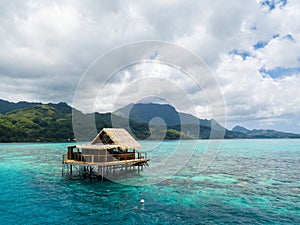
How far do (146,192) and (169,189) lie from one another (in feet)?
8.57

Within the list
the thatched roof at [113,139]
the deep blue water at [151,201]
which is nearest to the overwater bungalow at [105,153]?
the thatched roof at [113,139]

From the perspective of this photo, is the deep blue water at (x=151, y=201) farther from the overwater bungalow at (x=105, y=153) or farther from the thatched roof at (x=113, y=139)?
the thatched roof at (x=113, y=139)

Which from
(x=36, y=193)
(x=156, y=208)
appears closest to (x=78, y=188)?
(x=36, y=193)

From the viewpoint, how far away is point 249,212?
→ 17.8 m

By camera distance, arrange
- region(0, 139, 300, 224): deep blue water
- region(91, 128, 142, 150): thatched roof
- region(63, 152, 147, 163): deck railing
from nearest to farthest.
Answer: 1. region(0, 139, 300, 224): deep blue water
2. region(63, 152, 147, 163): deck railing
3. region(91, 128, 142, 150): thatched roof

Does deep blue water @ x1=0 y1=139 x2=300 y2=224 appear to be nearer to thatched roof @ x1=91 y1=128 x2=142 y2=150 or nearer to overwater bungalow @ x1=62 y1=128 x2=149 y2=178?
overwater bungalow @ x1=62 y1=128 x2=149 y2=178

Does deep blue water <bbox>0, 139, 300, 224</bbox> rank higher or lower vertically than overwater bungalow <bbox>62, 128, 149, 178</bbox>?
lower

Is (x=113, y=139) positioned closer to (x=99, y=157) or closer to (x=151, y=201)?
(x=99, y=157)

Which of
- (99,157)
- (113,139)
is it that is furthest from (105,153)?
(113,139)

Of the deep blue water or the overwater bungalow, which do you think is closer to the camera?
the deep blue water

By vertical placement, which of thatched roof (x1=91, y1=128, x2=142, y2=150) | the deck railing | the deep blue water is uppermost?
thatched roof (x1=91, y1=128, x2=142, y2=150)

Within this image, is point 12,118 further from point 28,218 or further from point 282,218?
point 282,218

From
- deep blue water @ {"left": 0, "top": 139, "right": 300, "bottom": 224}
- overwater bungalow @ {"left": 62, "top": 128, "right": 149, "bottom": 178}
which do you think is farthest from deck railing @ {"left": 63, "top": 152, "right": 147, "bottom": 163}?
deep blue water @ {"left": 0, "top": 139, "right": 300, "bottom": 224}

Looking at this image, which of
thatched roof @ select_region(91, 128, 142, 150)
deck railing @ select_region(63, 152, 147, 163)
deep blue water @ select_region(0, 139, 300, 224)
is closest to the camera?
deep blue water @ select_region(0, 139, 300, 224)
